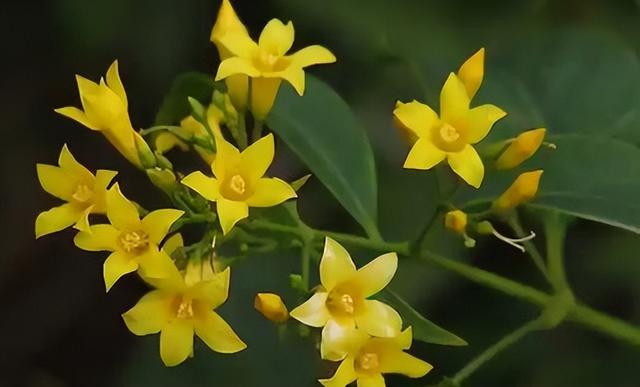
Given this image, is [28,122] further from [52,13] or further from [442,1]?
[442,1]

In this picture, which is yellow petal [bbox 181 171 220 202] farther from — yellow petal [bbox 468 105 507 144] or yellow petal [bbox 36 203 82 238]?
yellow petal [bbox 468 105 507 144]

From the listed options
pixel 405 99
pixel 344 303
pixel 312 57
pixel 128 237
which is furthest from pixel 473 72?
pixel 405 99

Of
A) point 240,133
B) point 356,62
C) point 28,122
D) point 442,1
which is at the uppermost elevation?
point 442,1

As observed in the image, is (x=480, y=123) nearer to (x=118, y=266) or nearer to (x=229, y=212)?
(x=229, y=212)

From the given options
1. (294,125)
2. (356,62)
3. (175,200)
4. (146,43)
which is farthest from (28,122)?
(175,200)

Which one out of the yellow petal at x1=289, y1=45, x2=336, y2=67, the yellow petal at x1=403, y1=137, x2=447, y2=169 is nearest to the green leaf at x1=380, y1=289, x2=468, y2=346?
the yellow petal at x1=403, y1=137, x2=447, y2=169
